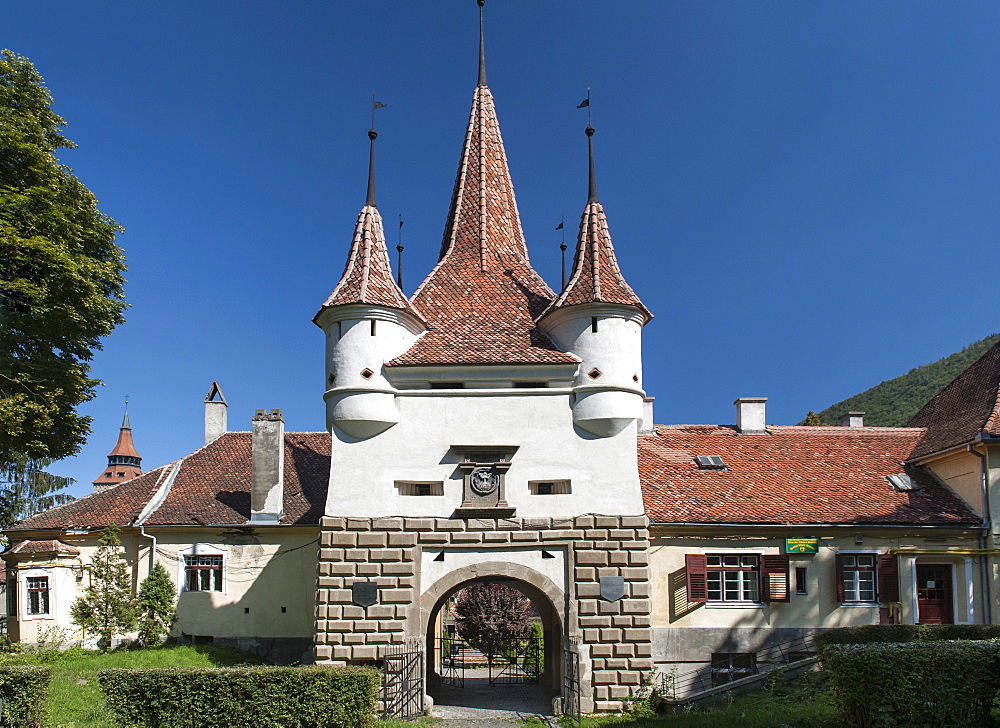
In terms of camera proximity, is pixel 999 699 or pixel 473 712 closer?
pixel 999 699

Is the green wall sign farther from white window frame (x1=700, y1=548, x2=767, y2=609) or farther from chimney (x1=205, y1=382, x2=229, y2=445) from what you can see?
chimney (x1=205, y1=382, x2=229, y2=445)

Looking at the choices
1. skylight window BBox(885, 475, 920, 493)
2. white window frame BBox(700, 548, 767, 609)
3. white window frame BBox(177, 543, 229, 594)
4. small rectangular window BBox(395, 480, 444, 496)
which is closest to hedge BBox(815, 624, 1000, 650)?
white window frame BBox(700, 548, 767, 609)

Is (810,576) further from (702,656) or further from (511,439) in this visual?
(511,439)

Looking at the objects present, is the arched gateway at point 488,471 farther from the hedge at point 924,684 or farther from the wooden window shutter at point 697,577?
the hedge at point 924,684

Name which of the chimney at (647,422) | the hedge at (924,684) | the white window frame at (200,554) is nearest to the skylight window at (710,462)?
the chimney at (647,422)

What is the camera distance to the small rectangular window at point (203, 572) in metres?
25.9

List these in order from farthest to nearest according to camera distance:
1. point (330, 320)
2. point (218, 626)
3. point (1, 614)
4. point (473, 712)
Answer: point (1, 614) → point (218, 626) → point (330, 320) → point (473, 712)

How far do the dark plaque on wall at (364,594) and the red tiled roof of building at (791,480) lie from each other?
7.28m

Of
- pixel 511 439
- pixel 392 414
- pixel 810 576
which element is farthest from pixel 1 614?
pixel 810 576

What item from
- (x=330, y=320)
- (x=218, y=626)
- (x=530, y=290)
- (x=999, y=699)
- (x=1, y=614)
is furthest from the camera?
(x=1, y=614)

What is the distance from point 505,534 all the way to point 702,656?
6.06 m

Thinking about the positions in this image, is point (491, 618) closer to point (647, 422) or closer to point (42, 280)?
point (647, 422)

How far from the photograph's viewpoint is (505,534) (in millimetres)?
20094

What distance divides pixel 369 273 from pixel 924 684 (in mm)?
14409
